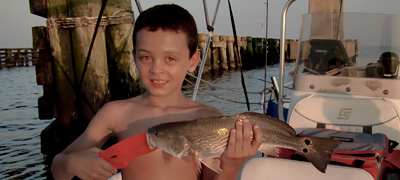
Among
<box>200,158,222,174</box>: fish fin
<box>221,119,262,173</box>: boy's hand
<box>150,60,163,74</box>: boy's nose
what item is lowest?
<box>200,158,222,174</box>: fish fin

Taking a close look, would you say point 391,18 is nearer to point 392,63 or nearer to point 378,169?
point 392,63

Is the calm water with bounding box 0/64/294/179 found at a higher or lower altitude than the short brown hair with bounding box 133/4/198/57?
lower

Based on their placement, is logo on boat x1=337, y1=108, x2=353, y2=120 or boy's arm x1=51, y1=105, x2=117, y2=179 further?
logo on boat x1=337, y1=108, x2=353, y2=120

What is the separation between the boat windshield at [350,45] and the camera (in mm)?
3553

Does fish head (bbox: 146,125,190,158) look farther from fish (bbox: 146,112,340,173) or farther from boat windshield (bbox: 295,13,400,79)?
boat windshield (bbox: 295,13,400,79)

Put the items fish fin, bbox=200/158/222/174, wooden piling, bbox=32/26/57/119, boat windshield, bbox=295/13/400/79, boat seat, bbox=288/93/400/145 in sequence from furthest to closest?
wooden piling, bbox=32/26/57/119
boat windshield, bbox=295/13/400/79
boat seat, bbox=288/93/400/145
fish fin, bbox=200/158/222/174

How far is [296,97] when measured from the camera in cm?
364

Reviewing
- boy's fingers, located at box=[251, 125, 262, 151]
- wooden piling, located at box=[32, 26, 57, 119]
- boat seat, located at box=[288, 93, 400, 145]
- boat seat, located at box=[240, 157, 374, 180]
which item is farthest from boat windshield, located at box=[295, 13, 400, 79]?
wooden piling, located at box=[32, 26, 57, 119]

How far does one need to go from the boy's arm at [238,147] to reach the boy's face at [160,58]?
550mm

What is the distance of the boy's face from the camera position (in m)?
2.01

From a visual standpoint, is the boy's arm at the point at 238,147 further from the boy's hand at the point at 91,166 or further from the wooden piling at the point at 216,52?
the wooden piling at the point at 216,52

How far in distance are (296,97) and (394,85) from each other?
0.92m

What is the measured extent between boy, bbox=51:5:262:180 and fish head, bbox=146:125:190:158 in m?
0.26

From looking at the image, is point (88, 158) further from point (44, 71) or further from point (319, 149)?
point (44, 71)
